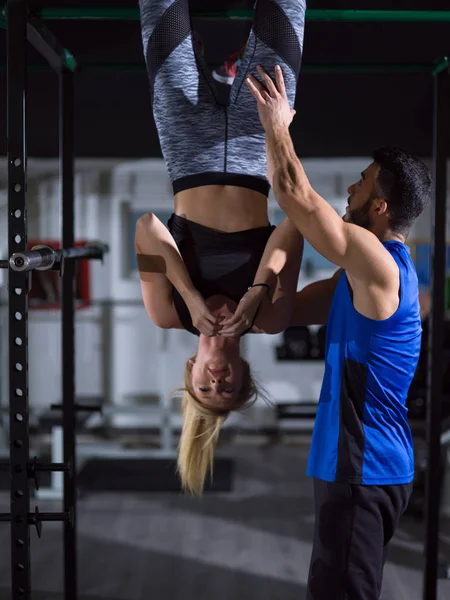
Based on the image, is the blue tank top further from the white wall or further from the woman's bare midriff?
the white wall

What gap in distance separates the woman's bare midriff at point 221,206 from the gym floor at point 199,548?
6.45 ft

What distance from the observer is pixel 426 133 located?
11.5 ft

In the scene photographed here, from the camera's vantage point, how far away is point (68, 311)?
2.60m

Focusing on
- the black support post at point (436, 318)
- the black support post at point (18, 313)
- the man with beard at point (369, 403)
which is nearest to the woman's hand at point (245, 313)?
the man with beard at point (369, 403)

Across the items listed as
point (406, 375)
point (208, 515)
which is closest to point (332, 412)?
point (406, 375)

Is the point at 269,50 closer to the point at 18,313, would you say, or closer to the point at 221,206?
the point at 221,206

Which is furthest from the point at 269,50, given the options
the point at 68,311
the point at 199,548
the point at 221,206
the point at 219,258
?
the point at 199,548

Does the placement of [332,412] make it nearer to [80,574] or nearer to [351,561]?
[351,561]

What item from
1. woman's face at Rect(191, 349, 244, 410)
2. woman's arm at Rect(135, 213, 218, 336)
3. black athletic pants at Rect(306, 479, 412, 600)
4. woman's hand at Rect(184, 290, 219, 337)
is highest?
woman's arm at Rect(135, 213, 218, 336)

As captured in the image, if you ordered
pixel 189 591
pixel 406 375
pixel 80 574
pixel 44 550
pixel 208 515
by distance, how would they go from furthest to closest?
pixel 208 515 → pixel 44 550 → pixel 80 574 → pixel 189 591 → pixel 406 375

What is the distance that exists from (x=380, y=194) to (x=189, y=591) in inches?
89.6

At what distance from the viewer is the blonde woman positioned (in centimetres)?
190

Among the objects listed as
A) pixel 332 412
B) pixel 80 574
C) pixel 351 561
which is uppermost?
pixel 332 412

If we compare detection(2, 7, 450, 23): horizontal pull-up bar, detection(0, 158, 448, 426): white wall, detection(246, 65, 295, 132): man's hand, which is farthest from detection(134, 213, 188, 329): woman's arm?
detection(0, 158, 448, 426): white wall
